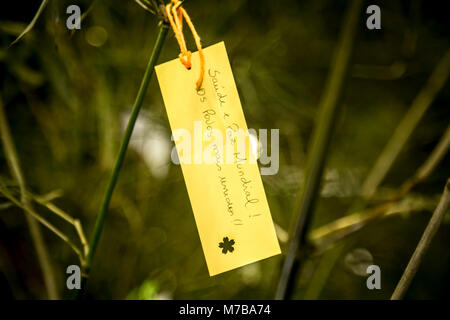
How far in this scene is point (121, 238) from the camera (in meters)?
0.70

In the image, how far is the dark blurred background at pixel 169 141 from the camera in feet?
2.01

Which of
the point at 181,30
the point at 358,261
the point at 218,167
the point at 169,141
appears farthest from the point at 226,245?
the point at 358,261

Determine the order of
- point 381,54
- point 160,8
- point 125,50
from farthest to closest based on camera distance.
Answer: point 381,54
point 125,50
point 160,8

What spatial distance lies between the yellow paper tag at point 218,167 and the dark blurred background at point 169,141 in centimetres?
30

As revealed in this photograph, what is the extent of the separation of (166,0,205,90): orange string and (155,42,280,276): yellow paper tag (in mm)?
10

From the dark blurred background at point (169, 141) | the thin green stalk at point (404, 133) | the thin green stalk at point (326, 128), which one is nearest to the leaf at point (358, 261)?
the dark blurred background at point (169, 141)

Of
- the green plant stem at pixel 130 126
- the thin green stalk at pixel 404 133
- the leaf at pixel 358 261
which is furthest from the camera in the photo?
the leaf at pixel 358 261

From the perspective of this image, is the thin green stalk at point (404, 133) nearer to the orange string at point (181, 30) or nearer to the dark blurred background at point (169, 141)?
the dark blurred background at point (169, 141)

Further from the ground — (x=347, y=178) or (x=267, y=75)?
(x=267, y=75)

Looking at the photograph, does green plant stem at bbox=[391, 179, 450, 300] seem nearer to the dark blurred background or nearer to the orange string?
the orange string

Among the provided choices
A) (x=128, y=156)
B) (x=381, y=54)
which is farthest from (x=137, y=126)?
(x=381, y=54)
